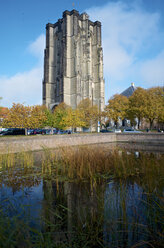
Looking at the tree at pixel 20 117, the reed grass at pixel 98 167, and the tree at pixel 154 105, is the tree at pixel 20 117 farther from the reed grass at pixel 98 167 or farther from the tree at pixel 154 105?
the tree at pixel 154 105

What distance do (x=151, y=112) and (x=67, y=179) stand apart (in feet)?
91.6

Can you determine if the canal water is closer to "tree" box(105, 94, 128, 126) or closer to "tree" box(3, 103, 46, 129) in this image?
"tree" box(3, 103, 46, 129)

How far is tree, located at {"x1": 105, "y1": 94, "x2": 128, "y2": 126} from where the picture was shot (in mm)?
36875

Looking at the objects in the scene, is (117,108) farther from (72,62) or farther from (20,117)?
(72,62)

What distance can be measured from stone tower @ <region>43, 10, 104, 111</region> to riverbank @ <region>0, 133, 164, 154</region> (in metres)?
24.4

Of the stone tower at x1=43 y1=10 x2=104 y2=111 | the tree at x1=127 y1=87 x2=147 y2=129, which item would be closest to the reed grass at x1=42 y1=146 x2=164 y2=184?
the tree at x1=127 y1=87 x2=147 y2=129

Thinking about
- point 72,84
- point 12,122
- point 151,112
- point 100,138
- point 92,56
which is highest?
point 92,56

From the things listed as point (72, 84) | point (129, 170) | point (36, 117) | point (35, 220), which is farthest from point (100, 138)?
point (72, 84)

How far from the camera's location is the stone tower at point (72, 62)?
51.0 m

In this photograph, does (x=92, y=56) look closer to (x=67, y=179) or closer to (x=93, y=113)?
(x=93, y=113)

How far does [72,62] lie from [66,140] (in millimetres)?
38569

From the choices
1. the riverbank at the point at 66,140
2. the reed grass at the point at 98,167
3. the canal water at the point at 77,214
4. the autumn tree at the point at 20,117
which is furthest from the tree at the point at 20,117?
the canal water at the point at 77,214

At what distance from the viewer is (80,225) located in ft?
10.1

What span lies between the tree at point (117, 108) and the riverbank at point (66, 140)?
30.2 ft
